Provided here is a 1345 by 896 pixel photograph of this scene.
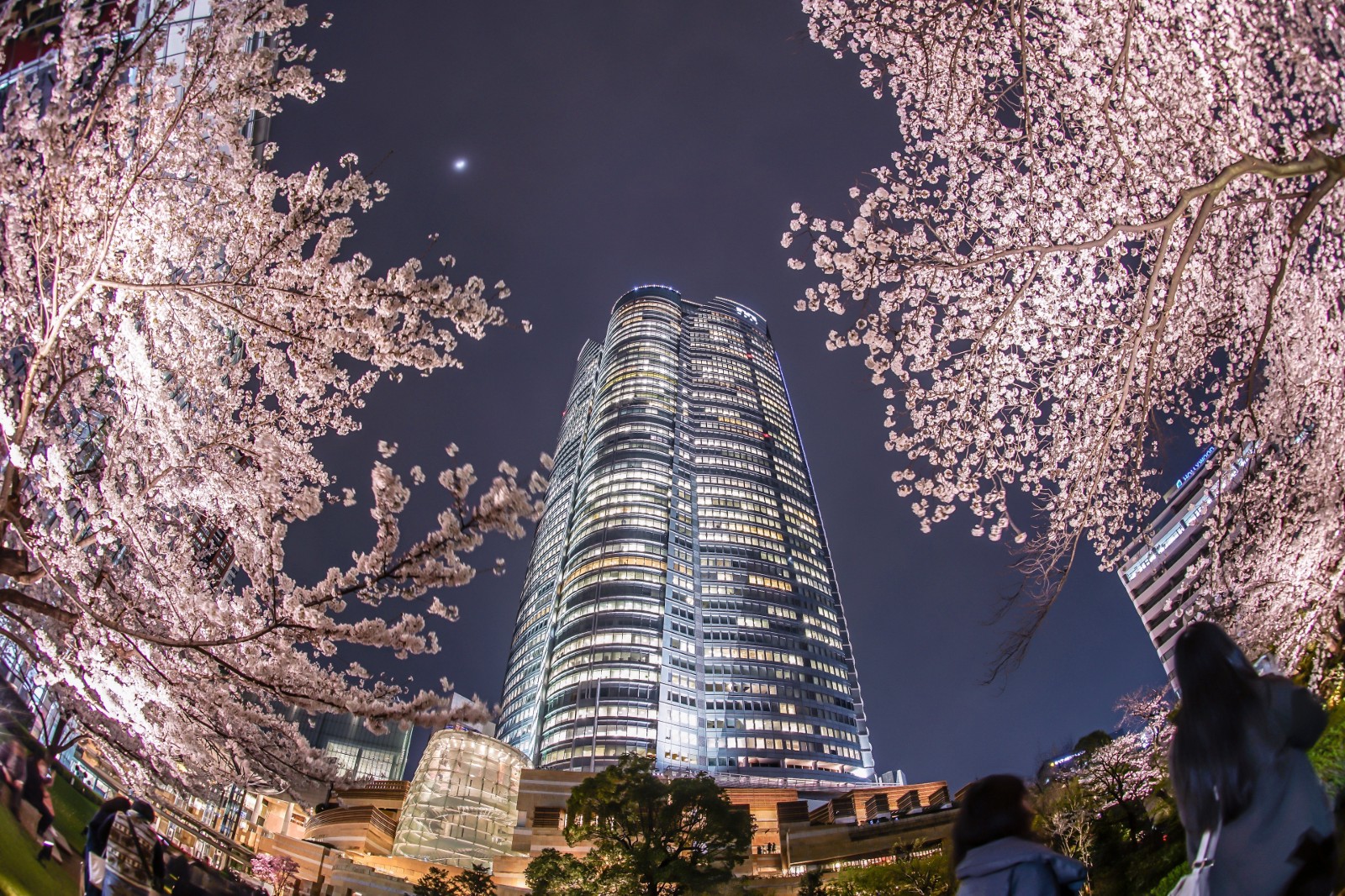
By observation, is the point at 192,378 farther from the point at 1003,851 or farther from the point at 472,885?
the point at 472,885

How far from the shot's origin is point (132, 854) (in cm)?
623

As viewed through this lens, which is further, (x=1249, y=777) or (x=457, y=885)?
(x=457, y=885)

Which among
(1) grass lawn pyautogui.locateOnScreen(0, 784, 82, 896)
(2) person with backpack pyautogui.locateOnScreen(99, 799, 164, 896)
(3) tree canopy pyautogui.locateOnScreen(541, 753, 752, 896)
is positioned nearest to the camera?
(1) grass lawn pyautogui.locateOnScreen(0, 784, 82, 896)

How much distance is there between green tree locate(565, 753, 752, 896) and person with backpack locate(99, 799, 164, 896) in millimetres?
15322

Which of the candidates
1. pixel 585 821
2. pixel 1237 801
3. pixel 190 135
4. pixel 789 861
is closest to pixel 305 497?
pixel 190 135

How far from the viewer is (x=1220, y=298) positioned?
657 cm

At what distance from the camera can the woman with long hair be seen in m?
2.00

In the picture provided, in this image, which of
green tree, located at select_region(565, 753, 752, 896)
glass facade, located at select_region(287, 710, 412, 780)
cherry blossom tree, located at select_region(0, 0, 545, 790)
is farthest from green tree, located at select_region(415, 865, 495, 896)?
glass facade, located at select_region(287, 710, 412, 780)

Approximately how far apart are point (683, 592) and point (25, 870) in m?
84.0

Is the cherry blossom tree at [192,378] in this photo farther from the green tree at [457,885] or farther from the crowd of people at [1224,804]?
the green tree at [457,885]

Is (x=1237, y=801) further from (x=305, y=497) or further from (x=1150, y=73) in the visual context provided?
(x=305, y=497)

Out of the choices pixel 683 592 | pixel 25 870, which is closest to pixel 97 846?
pixel 25 870

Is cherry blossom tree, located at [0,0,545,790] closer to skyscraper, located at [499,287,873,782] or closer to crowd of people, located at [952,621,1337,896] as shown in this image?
crowd of people, located at [952,621,1337,896]

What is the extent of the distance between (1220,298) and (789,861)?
4706 cm
